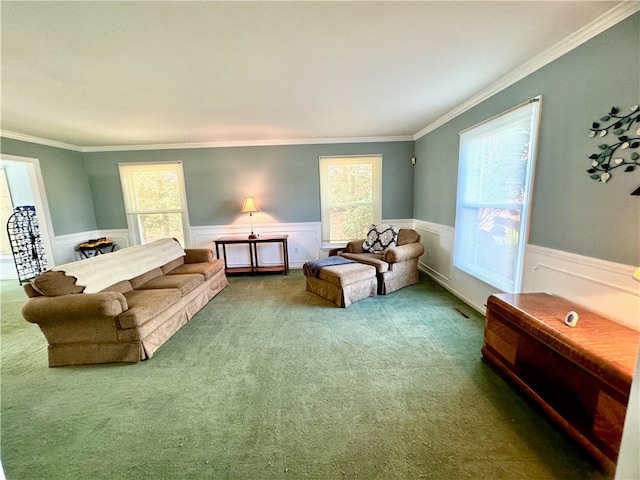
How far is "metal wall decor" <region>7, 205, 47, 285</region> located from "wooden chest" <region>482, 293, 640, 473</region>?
6.57m

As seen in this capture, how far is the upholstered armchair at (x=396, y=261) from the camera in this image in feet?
11.1

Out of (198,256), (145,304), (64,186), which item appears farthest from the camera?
(64,186)

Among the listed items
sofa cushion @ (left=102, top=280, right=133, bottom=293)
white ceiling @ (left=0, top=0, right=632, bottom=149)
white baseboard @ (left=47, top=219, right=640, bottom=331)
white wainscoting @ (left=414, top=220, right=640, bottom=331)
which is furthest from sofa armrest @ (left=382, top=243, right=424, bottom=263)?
sofa cushion @ (left=102, top=280, right=133, bottom=293)

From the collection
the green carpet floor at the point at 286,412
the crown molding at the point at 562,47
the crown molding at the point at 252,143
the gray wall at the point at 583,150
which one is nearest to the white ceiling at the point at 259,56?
the crown molding at the point at 562,47

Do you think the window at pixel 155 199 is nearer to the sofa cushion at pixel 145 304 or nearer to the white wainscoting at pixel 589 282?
the sofa cushion at pixel 145 304

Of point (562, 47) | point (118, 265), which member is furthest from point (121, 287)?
point (562, 47)

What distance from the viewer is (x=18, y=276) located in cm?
436

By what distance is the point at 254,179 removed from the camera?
4605mm

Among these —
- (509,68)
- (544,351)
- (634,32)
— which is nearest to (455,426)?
(544,351)

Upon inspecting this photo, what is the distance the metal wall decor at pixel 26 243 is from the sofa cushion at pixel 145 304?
11.0ft

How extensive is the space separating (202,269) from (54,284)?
1.46 metres

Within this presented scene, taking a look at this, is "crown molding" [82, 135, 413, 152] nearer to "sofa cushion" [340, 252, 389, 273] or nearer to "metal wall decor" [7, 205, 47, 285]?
"metal wall decor" [7, 205, 47, 285]

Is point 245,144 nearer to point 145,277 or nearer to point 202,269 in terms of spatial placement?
point 202,269

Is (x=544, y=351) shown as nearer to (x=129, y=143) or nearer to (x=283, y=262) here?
(x=283, y=262)
